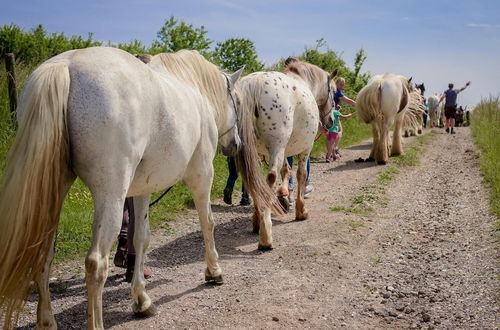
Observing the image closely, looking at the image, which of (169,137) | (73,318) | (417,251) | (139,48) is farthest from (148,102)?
(139,48)

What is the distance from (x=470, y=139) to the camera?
1772 centimetres

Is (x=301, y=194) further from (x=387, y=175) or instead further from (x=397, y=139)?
(x=397, y=139)

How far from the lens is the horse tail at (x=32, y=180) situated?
107 inches

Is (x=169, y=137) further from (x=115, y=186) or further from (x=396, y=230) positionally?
(x=396, y=230)

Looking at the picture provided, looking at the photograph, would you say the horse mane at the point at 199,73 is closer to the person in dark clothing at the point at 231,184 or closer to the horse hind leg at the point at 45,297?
the horse hind leg at the point at 45,297

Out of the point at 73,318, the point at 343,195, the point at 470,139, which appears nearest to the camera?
the point at 73,318

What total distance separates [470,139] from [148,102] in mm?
16641

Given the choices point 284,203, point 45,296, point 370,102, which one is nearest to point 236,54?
point 370,102

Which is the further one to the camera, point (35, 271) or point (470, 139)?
point (470, 139)

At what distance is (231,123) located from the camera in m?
4.95

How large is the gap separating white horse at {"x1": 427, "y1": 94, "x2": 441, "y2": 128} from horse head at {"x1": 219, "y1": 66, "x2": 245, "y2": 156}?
21361mm

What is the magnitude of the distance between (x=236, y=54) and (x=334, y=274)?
399 inches

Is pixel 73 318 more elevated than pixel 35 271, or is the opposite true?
pixel 35 271

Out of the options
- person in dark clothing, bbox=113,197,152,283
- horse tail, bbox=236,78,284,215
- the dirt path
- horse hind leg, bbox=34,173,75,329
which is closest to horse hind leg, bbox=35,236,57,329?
horse hind leg, bbox=34,173,75,329
